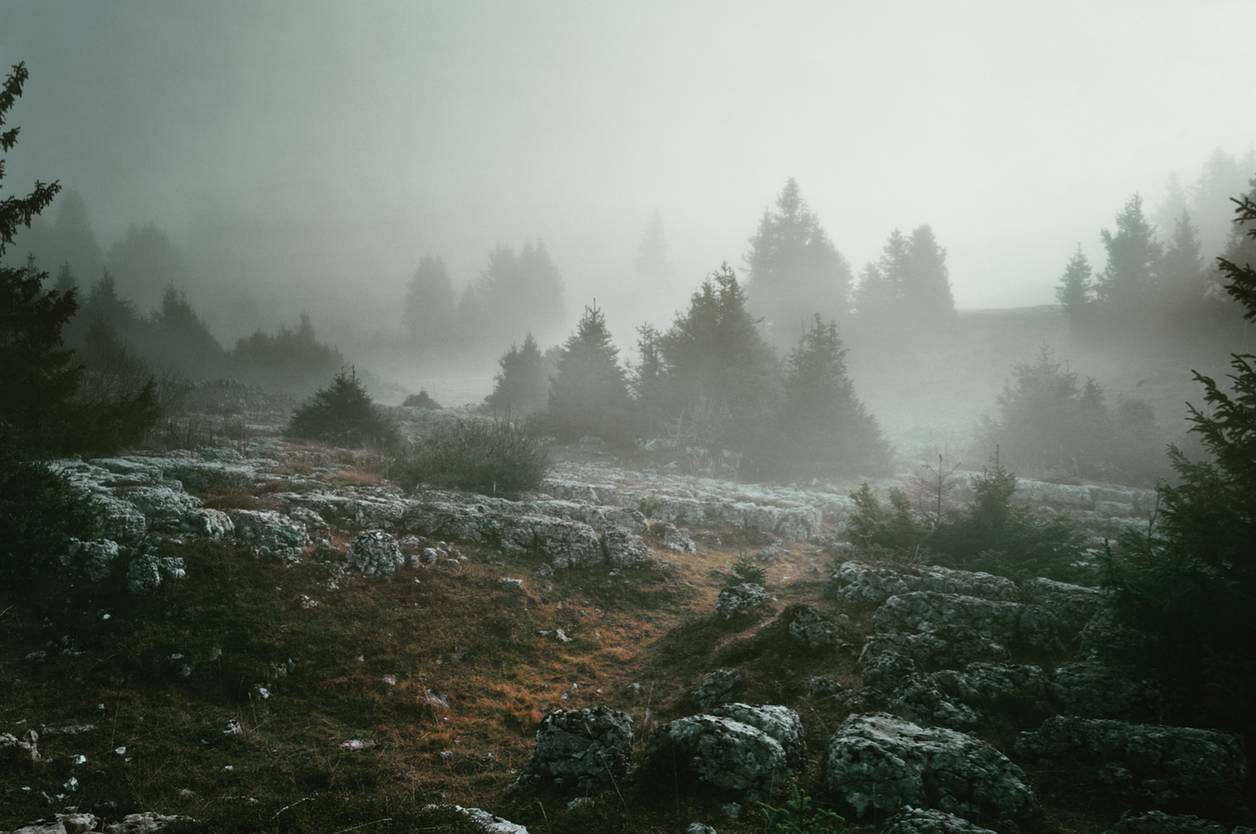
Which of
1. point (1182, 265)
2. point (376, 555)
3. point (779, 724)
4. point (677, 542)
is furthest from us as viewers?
point (1182, 265)

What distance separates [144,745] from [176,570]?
377cm

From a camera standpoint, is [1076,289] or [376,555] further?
[1076,289]

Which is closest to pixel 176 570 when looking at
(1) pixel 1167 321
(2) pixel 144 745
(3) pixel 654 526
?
(2) pixel 144 745

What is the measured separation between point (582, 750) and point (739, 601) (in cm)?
543

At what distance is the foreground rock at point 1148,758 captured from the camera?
4.51 m

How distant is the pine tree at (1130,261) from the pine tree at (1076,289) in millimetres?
1342

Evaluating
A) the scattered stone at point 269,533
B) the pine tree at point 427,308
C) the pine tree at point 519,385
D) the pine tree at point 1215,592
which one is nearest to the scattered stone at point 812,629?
the pine tree at point 1215,592

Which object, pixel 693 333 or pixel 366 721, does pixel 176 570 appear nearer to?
pixel 366 721

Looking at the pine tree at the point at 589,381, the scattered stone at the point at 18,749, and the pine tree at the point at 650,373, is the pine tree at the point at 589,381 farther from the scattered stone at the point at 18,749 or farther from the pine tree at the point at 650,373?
the scattered stone at the point at 18,749

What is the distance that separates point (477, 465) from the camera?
1753 cm

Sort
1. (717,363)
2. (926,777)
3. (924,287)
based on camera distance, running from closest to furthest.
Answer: (926,777) → (717,363) → (924,287)

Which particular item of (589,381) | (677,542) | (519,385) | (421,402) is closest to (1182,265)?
(589,381)

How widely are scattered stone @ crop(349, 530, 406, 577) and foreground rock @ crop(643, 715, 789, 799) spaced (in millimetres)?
7182

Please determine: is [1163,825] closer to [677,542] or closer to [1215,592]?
[1215,592]
